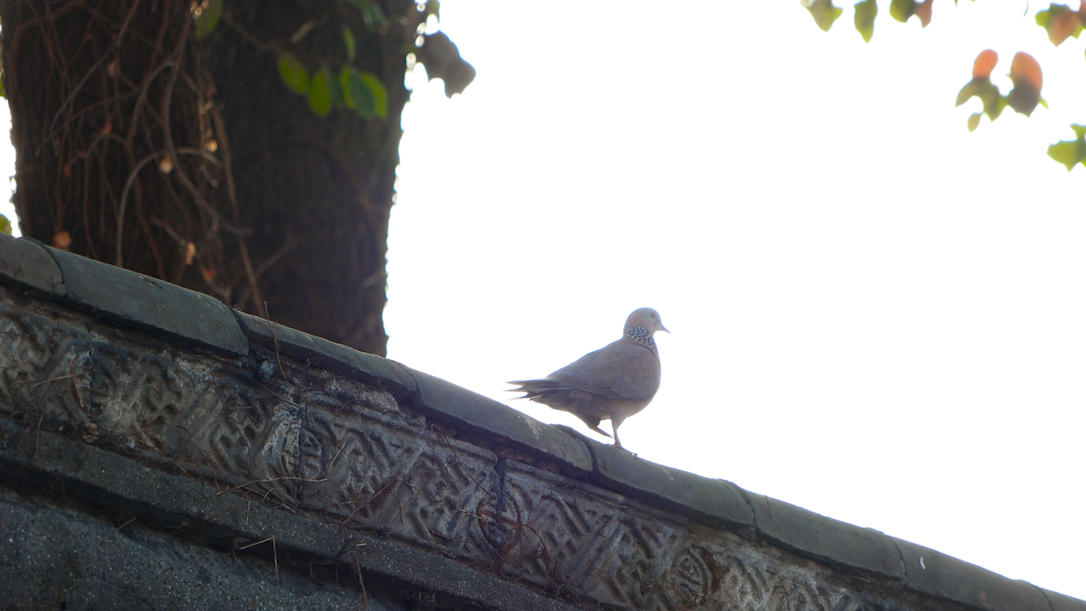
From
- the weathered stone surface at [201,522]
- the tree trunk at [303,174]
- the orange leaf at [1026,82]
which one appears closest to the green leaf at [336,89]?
the tree trunk at [303,174]

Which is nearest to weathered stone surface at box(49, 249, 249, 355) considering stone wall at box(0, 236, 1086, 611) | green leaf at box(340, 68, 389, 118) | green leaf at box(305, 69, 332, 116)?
stone wall at box(0, 236, 1086, 611)

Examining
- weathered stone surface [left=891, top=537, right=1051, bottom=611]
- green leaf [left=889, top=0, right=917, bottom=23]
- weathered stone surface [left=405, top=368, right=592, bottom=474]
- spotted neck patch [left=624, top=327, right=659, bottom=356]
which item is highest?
green leaf [left=889, top=0, right=917, bottom=23]

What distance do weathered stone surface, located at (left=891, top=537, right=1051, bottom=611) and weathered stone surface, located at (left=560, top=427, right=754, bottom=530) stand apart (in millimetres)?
694

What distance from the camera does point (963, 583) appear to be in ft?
10.7

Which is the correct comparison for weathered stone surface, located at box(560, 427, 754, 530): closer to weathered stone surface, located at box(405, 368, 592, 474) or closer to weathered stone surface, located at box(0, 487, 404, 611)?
weathered stone surface, located at box(405, 368, 592, 474)

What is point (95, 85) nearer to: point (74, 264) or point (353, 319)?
point (353, 319)

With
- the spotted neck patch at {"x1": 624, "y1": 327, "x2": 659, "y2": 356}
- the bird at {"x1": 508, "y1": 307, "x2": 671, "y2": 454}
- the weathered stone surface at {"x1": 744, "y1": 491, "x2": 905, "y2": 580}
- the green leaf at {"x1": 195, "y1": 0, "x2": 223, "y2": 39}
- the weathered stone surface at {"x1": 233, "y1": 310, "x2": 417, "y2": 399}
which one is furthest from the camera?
the spotted neck patch at {"x1": 624, "y1": 327, "x2": 659, "y2": 356}

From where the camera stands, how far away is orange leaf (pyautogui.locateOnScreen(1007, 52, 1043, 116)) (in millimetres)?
4270

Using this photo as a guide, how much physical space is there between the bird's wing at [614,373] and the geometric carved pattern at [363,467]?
1.28 metres

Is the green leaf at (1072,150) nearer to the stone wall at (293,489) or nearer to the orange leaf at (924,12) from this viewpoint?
the orange leaf at (924,12)

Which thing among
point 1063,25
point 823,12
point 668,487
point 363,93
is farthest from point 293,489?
point 1063,25

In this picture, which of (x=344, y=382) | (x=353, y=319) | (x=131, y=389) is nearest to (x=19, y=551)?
(x=131, y=389)

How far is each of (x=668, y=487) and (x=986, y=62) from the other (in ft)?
9.47

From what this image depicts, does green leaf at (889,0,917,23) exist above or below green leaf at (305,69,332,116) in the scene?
above
